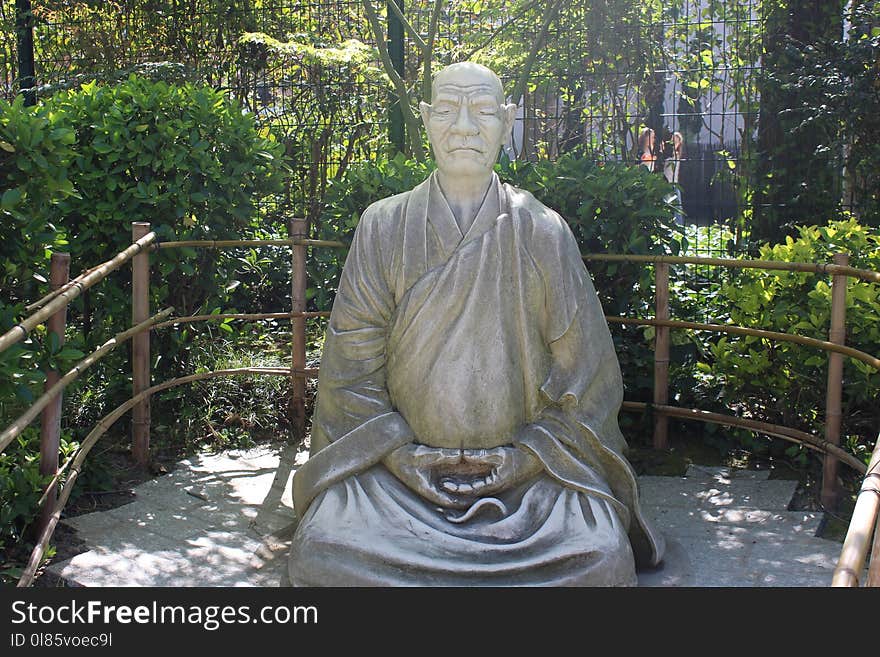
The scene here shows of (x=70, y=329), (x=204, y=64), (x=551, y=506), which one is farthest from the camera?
(x=204, y=64)

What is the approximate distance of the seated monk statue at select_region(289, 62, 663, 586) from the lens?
3.74m

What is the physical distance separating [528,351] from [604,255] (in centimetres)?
153

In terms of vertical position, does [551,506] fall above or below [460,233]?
below

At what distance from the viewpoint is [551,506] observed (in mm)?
3717

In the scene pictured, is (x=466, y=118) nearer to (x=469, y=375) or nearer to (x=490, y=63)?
(x=469, y=375)

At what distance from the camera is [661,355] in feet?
17.3

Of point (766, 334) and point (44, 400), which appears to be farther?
point (766, 334)

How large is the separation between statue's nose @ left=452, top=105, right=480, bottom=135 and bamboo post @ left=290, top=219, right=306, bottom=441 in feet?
6.24

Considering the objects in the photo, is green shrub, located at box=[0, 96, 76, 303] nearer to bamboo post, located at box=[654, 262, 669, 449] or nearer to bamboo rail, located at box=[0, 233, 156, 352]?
bamboo rail, located at box=[0, 233, 156, 352]

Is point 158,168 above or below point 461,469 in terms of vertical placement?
above

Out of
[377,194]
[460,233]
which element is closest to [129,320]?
[377,194]

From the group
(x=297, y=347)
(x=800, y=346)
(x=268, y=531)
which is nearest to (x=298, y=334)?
(x=297, y=347)

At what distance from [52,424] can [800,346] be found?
3157mm
